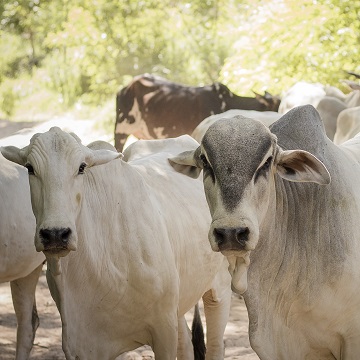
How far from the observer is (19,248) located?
5.50m

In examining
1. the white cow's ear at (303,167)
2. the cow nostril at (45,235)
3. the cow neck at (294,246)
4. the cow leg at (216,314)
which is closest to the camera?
the white cow's ear at (303,167)

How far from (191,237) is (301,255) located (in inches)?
54.5

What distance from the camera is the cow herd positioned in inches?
134

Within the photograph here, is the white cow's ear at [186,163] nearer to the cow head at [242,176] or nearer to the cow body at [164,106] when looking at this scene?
the cow head at [242,176]

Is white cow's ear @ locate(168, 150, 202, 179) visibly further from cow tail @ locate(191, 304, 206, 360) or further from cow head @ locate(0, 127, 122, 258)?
cow tail @ locate(191, 304, 206, 360)

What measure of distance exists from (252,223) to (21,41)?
23.0m

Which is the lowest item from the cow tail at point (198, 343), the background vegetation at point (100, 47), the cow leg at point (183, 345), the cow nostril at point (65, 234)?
the background vegetation at point (100, 47)

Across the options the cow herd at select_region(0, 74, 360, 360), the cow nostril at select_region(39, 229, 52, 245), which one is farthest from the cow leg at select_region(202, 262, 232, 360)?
the cow nostril at select_region(39, 229, 52, 245)

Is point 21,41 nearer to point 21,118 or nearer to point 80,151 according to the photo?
point 21,118

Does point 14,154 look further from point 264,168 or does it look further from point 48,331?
point 48,331

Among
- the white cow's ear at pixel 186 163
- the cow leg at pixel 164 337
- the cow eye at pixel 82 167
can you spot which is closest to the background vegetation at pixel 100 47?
the cow leg at pixel 164 337

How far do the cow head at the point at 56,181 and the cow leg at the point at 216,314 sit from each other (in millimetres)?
1732

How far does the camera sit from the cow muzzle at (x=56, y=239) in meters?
3.74

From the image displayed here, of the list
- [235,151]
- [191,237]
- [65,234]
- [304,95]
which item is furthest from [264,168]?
[304,95]
